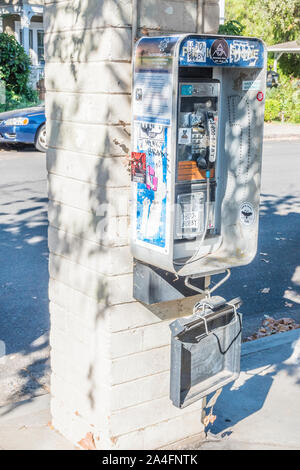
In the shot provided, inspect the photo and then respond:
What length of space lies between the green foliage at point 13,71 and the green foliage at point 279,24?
13148 mm

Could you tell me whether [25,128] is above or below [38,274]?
above

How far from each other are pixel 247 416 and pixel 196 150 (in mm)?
1906

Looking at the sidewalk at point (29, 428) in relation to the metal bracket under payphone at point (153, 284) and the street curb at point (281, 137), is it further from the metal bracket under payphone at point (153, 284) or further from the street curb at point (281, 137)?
the street curb at point (281, 137)

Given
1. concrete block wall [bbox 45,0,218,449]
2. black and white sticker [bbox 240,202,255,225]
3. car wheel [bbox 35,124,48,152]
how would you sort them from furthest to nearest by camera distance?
1. car wheel [bbox 35,124,48,152]
2. black and white sticker [bbox 240,202,255,225]
3. concrete block wall [bbox 45,0,218,449]

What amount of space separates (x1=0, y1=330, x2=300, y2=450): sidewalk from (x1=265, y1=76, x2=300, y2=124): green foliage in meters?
20.8

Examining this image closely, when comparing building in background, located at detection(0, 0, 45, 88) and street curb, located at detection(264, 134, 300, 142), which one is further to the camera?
building in background, located at detection(0, 0, 45, 88)

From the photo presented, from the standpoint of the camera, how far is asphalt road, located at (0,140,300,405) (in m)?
5.51

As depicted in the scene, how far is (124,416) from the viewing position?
3.79m

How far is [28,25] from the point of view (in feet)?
86.8

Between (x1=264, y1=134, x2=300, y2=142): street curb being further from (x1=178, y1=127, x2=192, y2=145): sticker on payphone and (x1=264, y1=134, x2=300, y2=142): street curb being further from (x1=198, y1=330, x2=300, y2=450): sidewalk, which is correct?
(x1=178, y1=127, x2=192, y2=145): sticker on payphone

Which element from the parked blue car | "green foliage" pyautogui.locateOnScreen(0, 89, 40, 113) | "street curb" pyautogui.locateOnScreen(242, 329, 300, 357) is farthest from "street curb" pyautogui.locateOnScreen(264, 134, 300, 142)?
"street curb" pyautogui.locateOnScreen(242, 329, 300, 357)

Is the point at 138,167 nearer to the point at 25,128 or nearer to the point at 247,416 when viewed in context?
the point at 247,416

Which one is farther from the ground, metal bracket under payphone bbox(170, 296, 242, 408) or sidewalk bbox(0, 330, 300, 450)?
metal bracket under payphone bbox(170, 296, 242, 408)

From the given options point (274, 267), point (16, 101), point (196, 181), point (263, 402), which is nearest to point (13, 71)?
point (16, 101)
